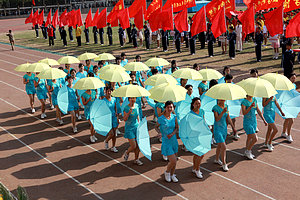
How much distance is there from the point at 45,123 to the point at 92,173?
4.60m

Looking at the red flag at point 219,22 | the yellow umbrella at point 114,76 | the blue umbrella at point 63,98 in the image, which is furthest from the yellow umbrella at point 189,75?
the red flag at point 219,22

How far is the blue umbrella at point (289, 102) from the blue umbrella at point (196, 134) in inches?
123

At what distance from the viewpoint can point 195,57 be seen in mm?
21891

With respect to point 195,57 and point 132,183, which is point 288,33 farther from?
point 132,183

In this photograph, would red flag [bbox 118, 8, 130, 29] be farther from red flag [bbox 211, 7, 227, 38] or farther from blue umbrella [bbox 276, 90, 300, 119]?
blue umbrella [bbox 276, 90, 300, 119]

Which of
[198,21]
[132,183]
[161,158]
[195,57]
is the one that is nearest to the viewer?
[132,183]

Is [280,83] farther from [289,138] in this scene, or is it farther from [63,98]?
[63,98]

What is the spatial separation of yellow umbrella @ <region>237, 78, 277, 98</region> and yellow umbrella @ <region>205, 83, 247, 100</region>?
314 mm

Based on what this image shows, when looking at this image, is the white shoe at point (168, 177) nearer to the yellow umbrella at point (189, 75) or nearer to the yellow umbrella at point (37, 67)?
the yellow umbrella at point (189, 75)

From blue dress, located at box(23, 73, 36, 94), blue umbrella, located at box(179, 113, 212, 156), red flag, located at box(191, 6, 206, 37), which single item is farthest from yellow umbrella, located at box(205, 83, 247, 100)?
red flag, located at box(191, 6, 206, 37)

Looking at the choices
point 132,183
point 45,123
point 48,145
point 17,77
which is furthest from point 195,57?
point 132,183

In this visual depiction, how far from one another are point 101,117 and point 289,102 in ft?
16.4

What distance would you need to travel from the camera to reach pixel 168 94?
8.01 m

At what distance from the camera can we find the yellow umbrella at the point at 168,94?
7.95 meters
